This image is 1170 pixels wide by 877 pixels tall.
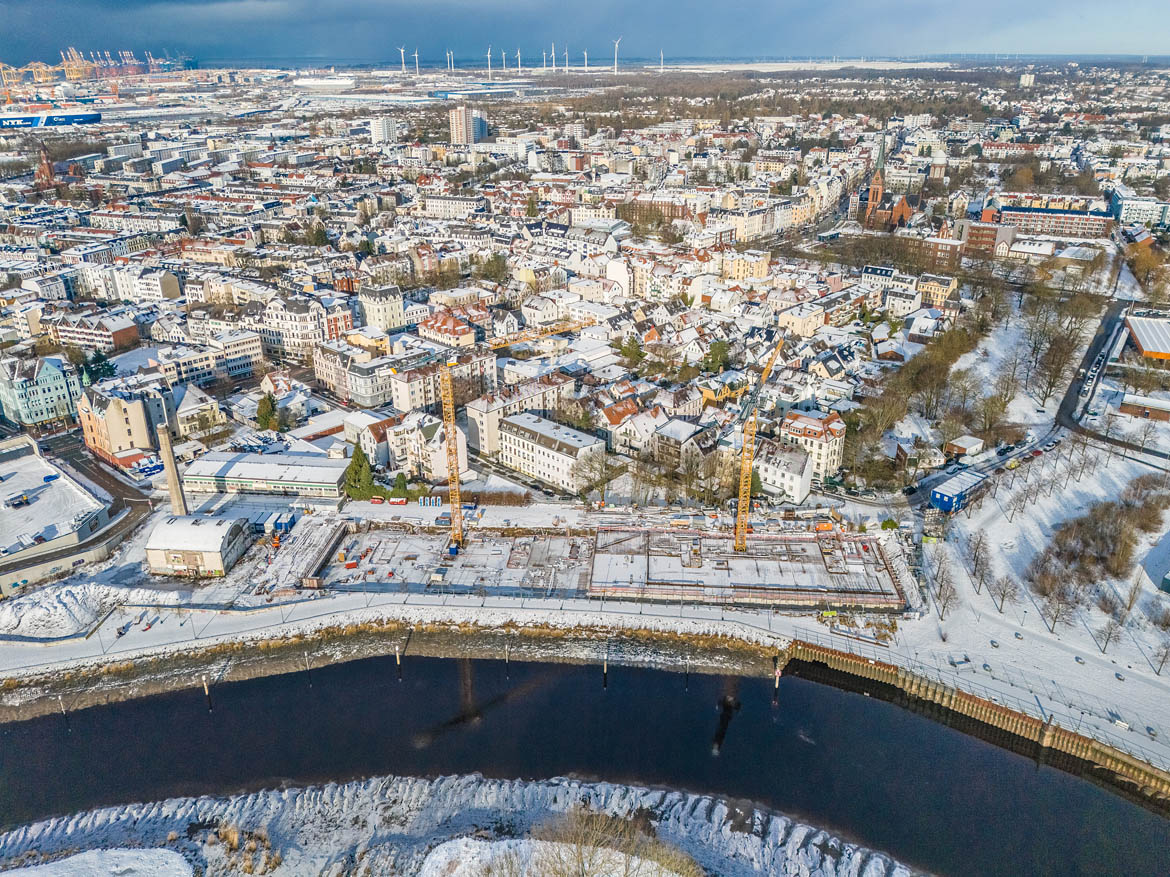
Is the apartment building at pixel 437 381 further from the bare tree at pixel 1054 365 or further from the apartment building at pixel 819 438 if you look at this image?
the bare tree at pixel 1054 365

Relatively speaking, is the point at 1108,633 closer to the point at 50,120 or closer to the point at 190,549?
the point at 190,549

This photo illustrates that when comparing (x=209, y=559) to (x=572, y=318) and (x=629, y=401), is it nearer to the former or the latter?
(x=629, y=401)

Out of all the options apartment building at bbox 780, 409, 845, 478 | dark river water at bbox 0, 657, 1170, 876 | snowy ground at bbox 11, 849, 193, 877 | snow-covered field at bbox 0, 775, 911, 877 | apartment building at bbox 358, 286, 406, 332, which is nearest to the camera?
snowy ground at bbox 11, 849, 193, 877

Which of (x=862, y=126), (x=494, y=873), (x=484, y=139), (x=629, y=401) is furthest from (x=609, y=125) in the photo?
(x=494, y=873)

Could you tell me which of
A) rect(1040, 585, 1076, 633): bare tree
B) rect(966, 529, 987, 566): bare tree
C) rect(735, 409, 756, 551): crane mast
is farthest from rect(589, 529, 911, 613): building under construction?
rect(1040, 585, 1076, 633): bare tree

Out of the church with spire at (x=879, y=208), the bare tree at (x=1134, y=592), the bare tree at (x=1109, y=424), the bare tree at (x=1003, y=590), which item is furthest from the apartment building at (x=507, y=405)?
the church with spire at (x=879, y=208)

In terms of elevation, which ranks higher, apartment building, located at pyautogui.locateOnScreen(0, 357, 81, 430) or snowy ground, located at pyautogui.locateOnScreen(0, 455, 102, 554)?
apartment building, located at pyautogui.locateOnScreen(0, 357, 81, 430)

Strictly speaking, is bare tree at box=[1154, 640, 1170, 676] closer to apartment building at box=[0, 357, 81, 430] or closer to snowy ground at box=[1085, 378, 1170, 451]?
snowy ground at box=[1085, 378, 1170, 451]
